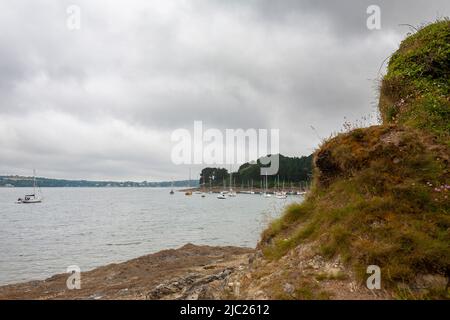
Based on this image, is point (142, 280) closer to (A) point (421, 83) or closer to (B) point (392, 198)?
(B) point (392, 198)

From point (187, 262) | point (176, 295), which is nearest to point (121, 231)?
point (187, 262)

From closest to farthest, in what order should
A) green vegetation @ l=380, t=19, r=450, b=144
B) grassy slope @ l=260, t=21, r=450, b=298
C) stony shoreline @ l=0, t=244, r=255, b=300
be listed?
grassy slope @ l=260, t=21, r=450, b=298
green vegetation @ l=380, t=19, r=450, b=144
stony shoreline @ l=0, t=244, r=255, b=300

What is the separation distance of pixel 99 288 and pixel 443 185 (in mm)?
18687

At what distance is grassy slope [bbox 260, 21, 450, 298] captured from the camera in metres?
6.33

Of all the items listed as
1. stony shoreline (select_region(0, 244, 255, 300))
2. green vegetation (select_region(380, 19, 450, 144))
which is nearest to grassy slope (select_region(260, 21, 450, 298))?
green vegetation (select_region(380, 19, 450, 144))

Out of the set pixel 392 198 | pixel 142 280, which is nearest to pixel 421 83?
pixel 392 198

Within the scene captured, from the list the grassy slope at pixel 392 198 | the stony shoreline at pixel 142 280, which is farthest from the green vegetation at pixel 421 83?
the stony shoreline at pixel 142 280

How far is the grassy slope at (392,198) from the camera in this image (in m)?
6.33

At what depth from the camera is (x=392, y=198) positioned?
7633 mm

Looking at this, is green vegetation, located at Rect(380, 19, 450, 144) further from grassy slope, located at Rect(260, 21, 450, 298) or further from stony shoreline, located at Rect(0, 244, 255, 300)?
stony shoreline, located at Rect(0, 244, 255, 300)

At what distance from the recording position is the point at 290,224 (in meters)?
9.82

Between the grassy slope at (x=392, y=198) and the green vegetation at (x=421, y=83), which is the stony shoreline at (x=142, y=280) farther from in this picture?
the green vegetation at (x=421, y=83)
